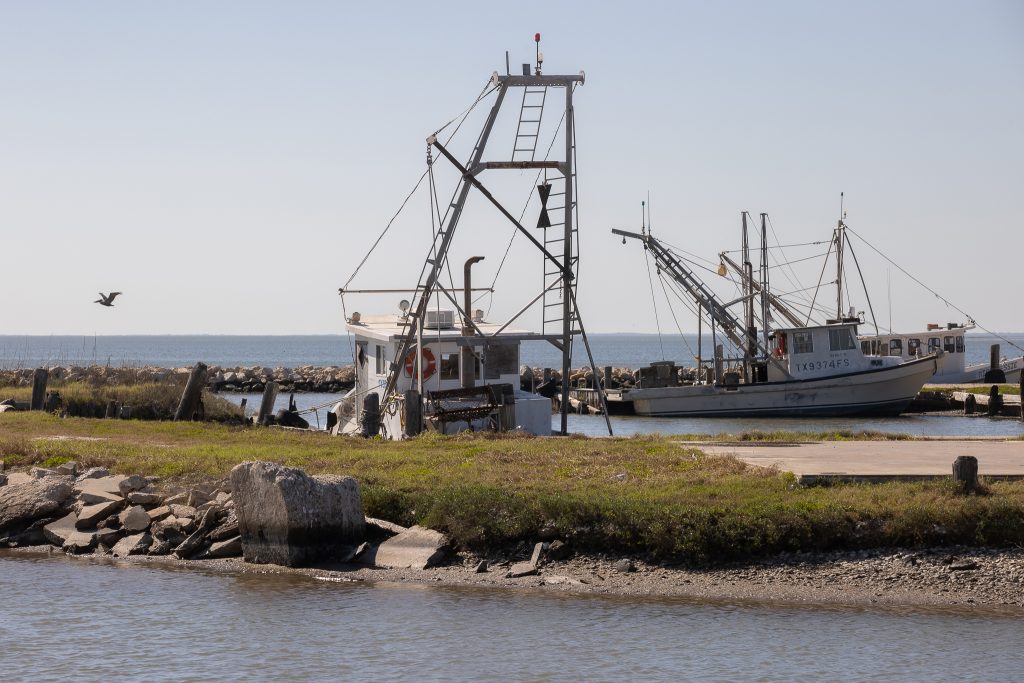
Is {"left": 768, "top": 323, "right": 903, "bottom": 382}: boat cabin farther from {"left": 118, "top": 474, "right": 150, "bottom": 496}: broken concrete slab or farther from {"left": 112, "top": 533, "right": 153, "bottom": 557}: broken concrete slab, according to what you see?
{"left": 112, "top": 533, "right": 153, "bottom": 557}: broken concrete slab

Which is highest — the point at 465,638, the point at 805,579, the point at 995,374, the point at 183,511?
the point at 995,374

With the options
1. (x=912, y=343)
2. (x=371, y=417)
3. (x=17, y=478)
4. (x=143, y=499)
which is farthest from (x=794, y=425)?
(x=143, y=499)

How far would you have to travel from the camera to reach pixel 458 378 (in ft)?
91.6

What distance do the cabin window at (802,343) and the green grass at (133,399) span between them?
946 inches

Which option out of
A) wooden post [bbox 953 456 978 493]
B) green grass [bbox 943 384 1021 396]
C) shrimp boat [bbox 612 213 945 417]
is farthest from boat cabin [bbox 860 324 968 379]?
wooden post [bbox 953 456 978 493]

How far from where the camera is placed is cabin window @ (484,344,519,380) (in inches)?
1104

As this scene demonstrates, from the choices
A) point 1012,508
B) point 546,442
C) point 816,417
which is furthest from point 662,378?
point 1012,508

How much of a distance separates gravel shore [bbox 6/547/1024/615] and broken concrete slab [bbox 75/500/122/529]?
14.5 ft

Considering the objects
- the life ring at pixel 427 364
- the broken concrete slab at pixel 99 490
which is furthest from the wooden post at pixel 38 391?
the broken concrete slab at pixel 99 490

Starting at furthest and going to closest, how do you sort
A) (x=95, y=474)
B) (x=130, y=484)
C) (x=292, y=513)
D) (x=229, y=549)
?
(x=95, y=474) < (x=130, y=484) < (x=229, y=549) < (x=292, y=513)

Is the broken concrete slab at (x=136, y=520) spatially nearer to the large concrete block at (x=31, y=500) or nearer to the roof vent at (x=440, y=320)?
the large concrete block at (x=31, y=500)

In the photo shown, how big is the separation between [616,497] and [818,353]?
37.0m

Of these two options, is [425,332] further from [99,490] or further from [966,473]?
[966,473]

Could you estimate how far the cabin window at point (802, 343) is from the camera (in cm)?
4991
